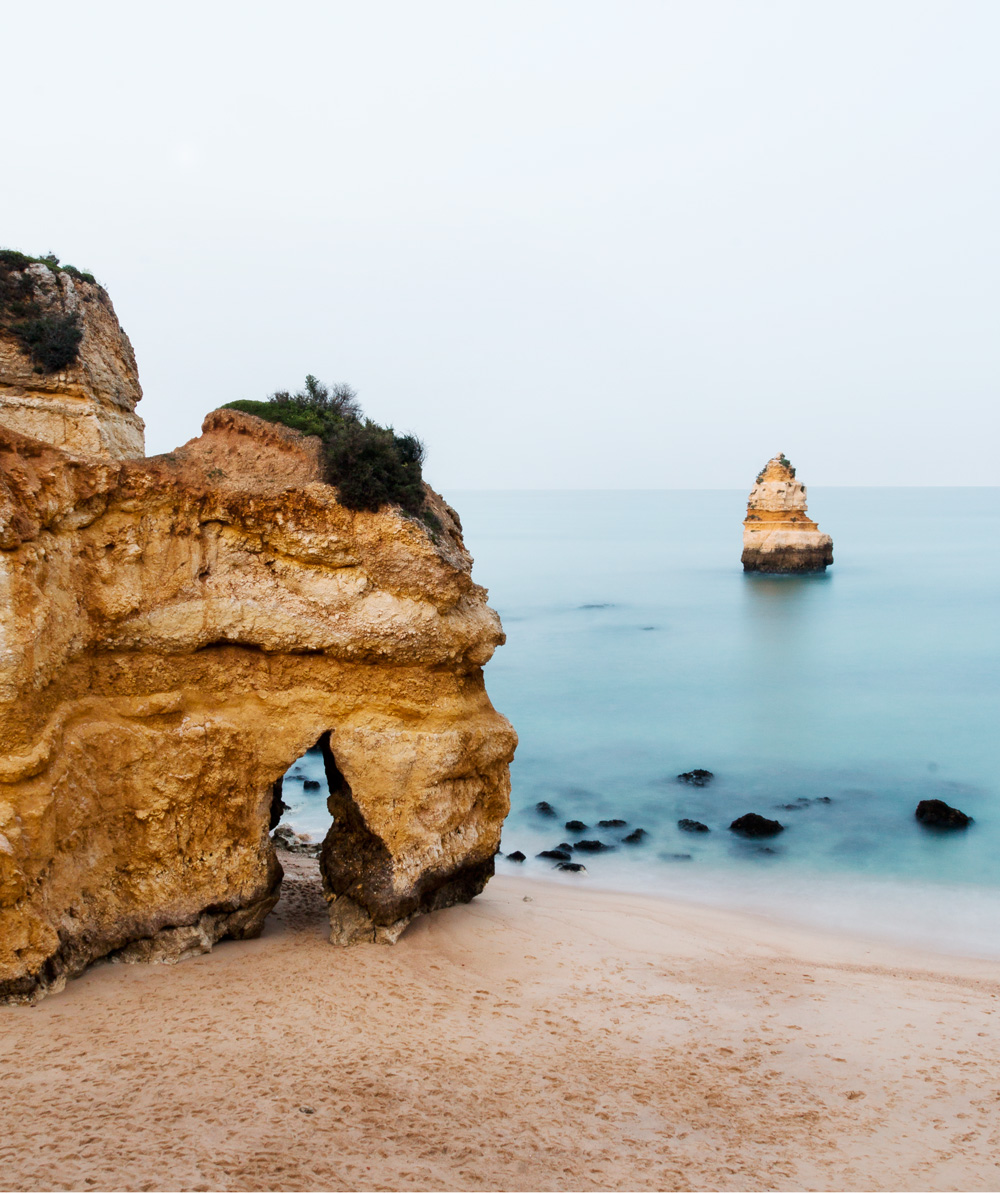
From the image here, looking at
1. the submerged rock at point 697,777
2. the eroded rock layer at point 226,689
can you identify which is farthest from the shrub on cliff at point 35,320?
the submerged rock at point 697,777

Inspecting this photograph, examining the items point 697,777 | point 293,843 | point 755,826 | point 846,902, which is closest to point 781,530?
point 697,777

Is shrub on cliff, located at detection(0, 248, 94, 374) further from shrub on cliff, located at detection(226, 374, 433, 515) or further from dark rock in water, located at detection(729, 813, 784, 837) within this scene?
dark rock in water, located at detection(729, 813, 784, 837)

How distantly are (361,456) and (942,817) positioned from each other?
19935mm

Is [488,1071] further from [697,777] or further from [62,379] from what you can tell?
[697,777]

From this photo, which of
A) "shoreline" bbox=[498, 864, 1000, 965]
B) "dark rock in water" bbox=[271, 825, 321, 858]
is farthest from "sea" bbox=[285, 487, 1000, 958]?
"dark rock in water" bbox=[271, 825, 321, 858]

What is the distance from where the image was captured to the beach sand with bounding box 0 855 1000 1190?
26.9ft

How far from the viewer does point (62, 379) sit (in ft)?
46.0

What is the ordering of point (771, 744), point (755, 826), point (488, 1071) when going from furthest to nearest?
point (771, 744) → point (755, 826) → point (488, 1071)

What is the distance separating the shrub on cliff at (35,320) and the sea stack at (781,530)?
60.4m

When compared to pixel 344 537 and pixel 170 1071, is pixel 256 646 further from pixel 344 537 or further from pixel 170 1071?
pixel 170 1071

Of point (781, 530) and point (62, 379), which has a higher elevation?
point (62, 379)

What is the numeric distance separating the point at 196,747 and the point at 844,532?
152m

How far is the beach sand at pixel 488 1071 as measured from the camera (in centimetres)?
820

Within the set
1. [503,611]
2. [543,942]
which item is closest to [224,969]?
[543,942]
